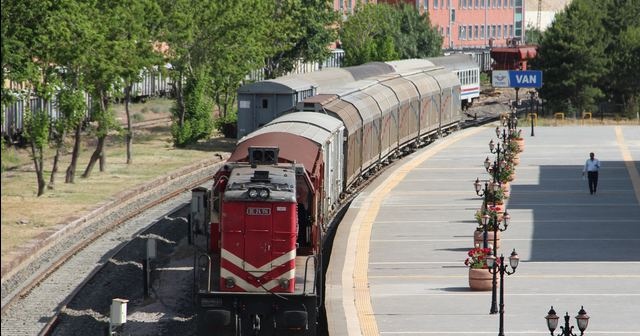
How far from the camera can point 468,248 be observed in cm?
3584

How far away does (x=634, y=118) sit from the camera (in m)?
91.8

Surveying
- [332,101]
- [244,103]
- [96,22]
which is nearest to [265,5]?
[244,103]

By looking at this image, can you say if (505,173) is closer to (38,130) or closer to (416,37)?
(38,130)

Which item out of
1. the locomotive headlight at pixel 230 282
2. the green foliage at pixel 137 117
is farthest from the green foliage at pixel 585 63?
the locomotive headlight at pixel 230 282

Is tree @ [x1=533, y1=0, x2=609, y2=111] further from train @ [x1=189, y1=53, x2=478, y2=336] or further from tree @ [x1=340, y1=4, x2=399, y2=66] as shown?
train @ [x1=189, y1=53, x2=478, y2=336]

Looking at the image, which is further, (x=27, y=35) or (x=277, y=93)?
(x=277, y=93)

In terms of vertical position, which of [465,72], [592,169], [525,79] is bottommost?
[592,169]

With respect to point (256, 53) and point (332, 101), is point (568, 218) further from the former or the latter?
point (256, 53)

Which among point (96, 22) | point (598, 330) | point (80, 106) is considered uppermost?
point (96, 22)

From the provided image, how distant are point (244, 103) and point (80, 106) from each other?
10.1 meters

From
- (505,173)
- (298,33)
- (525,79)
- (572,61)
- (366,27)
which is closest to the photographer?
(505,173)

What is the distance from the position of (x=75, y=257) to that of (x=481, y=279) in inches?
460

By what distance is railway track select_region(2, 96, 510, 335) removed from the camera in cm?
2819

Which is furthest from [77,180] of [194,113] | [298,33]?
[298,33]
